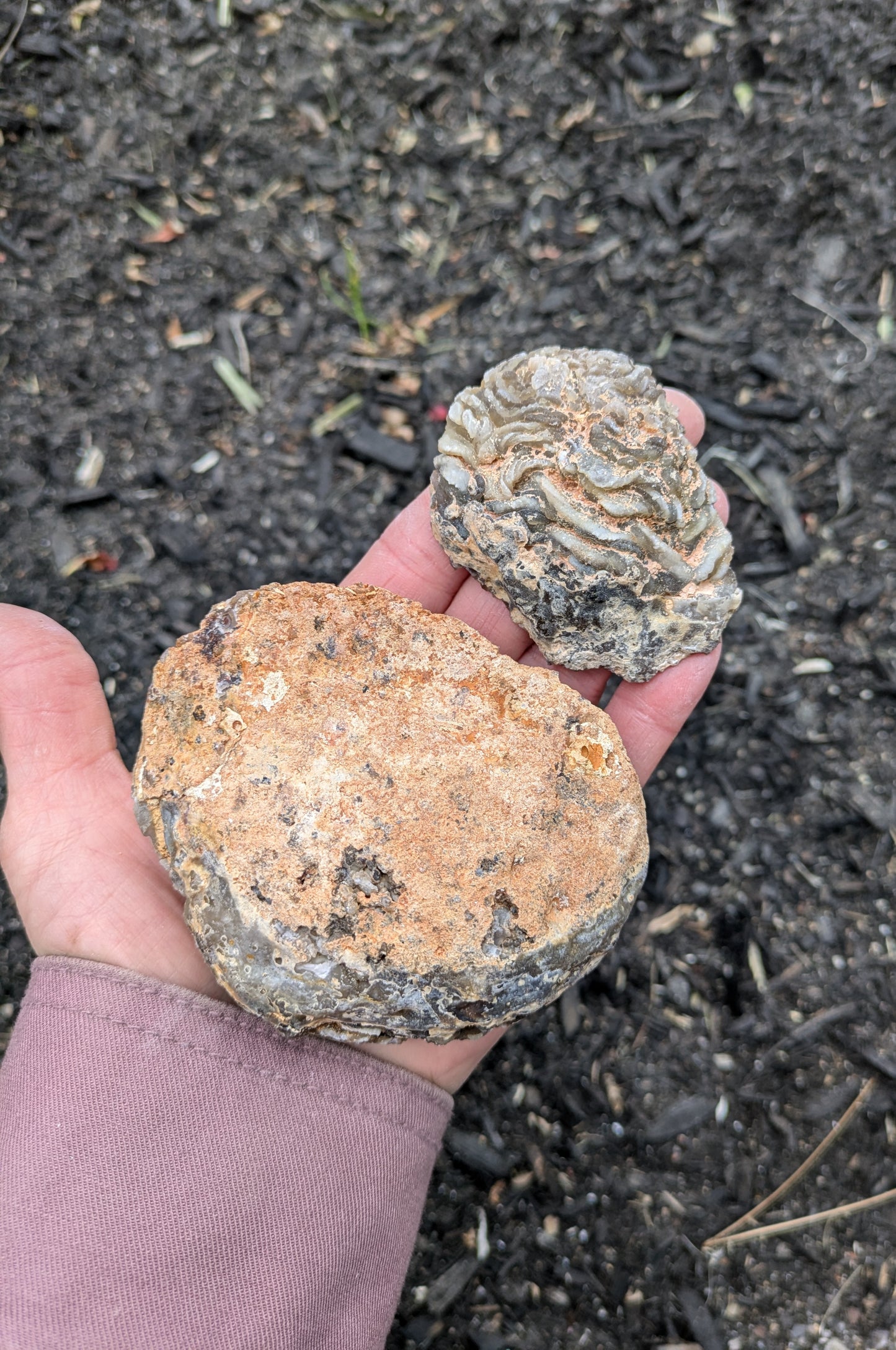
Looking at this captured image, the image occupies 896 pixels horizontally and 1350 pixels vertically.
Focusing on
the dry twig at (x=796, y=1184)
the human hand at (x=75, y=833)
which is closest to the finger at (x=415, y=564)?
the human hand at (x=75, y=833)

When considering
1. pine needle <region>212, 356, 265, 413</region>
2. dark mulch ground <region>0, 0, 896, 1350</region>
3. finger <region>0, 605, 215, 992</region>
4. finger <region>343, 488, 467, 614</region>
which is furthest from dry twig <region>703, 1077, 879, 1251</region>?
pine needle <region>212, 356, 265, 413</region>

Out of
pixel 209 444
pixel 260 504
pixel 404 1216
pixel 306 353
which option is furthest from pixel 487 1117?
pixel 306 353

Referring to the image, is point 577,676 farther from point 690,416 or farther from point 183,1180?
point 183,1180

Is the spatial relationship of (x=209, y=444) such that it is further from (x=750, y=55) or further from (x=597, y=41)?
(x=750, y=55)

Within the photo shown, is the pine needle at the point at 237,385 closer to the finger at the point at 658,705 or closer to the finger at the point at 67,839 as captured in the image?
the finger at the point at 67,839

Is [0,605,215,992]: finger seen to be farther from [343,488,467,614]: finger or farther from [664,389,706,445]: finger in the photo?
[664,389,706,445]: finger

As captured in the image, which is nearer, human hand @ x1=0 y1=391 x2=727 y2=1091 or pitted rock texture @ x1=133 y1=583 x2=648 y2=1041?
pitted rock texture @ x1=133 y1=583 x2=648 y2=1041

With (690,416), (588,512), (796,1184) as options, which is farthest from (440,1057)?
(690,416)
